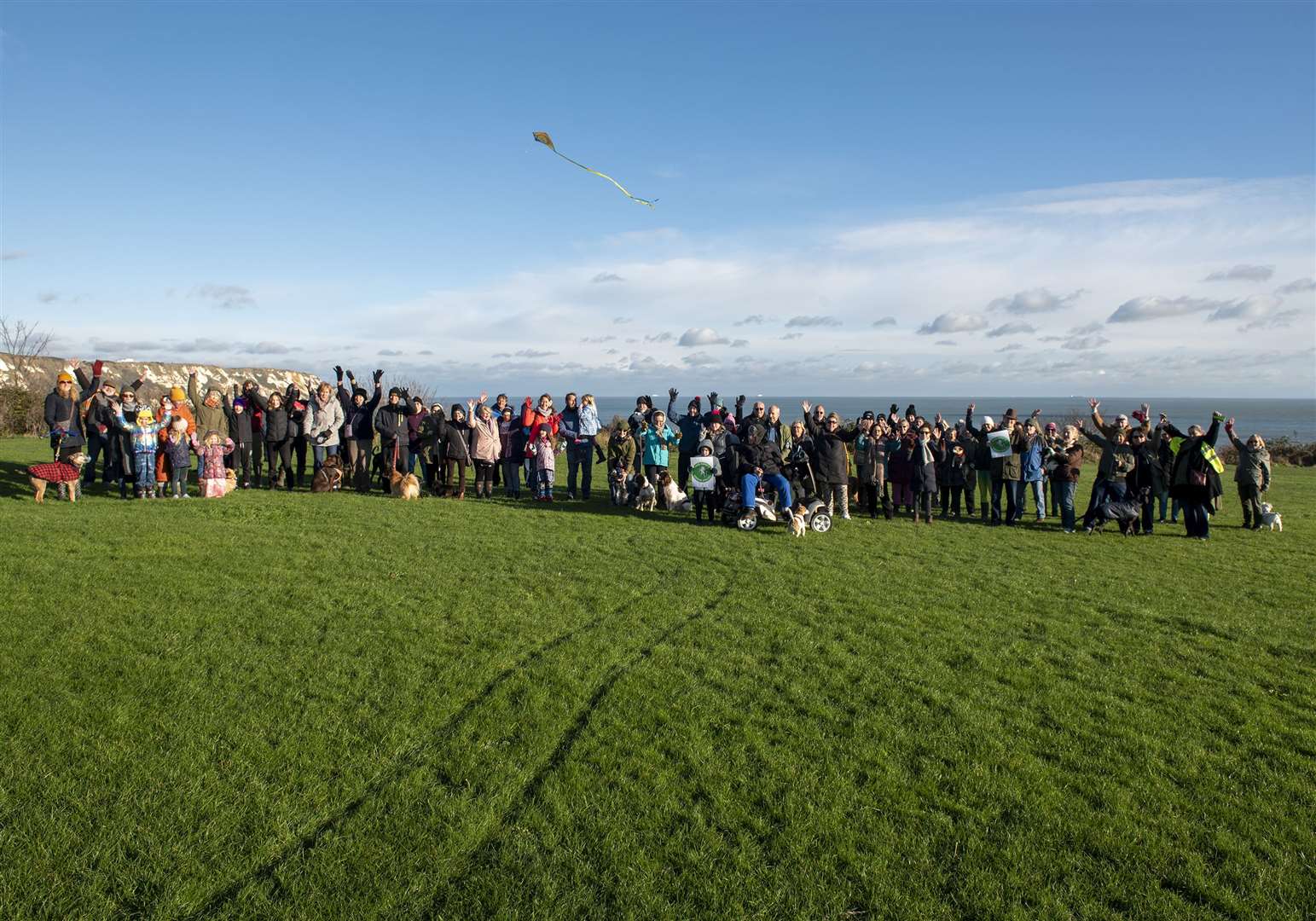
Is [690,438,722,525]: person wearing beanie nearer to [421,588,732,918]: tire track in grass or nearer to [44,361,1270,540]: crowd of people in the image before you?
[44,361,1270,540]: crowd of people

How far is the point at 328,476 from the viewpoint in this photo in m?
14.7

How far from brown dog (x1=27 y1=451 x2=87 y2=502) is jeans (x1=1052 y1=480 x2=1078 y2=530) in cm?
1559

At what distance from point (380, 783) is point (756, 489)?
28.3 feet

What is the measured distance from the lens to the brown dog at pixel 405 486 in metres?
14.1

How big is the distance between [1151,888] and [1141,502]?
1061 centimetres

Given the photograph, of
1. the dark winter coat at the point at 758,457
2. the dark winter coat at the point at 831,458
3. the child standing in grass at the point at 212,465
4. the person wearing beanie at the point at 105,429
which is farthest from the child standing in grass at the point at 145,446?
the dark winter coat at the point at 831,458

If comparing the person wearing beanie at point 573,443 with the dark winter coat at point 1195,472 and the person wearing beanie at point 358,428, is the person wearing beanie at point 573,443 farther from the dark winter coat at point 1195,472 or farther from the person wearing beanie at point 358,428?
the dark winter coat at point 1195,472

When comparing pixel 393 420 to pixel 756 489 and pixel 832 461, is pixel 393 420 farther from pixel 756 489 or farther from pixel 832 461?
pixel 832 461

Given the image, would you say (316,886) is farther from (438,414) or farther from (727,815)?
(438,414)

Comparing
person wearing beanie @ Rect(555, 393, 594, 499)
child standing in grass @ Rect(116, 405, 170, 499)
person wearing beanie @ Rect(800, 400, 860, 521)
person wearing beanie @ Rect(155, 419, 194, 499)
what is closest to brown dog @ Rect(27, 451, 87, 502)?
child standing in grass @ Rect(116, 405, 170, 499)

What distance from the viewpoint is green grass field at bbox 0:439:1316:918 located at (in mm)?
3684

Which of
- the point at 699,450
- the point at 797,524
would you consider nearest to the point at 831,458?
the point at 797,524

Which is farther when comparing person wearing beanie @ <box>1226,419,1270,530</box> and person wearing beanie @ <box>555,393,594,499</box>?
person wearing beanie @ <box>555,393,594,499</box>

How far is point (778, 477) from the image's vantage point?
12328 mm
